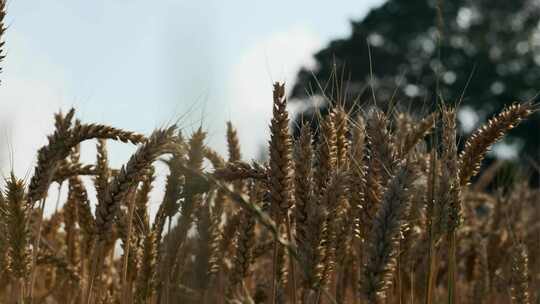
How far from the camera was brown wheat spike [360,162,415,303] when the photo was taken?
226cm

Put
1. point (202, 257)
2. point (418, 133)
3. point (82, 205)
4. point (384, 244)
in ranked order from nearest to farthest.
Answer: point (384, 244) < point (202, 257) < point (418, 133) < point (82, 205)

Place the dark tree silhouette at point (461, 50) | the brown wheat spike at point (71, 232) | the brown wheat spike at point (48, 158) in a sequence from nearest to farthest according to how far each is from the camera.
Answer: the brown wheat spike at point (48, 158), the brown wheat spike at point (71, 232), the dark tree silhouette at point (461, 50)

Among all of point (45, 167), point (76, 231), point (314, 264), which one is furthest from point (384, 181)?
point (76, 231)

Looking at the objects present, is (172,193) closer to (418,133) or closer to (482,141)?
(482,141)

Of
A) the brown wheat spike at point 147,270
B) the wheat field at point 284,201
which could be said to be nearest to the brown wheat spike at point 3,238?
the wheat field at point 284,201

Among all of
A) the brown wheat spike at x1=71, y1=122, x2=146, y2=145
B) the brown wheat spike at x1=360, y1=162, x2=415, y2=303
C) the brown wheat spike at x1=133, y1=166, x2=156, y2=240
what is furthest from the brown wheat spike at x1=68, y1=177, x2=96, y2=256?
the brown wheat spike at x1=360, y1=162, x2=415, y2=303

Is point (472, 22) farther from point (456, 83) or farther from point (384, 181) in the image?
point (384, 181)

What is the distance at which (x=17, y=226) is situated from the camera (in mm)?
3031

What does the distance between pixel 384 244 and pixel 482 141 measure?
1028 millimetres

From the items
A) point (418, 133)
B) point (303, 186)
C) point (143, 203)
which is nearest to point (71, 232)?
point (143, 203)

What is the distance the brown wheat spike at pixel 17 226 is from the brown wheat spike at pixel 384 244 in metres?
1.32

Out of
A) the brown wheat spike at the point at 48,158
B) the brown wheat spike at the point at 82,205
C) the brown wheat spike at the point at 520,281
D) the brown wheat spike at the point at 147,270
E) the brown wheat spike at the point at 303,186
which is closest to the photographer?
the brown wheat spike at the point at 303,186

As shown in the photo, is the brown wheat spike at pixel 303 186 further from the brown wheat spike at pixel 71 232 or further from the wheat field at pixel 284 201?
the brown wheat spike at pixel 71 232

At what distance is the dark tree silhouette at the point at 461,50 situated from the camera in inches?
1432
